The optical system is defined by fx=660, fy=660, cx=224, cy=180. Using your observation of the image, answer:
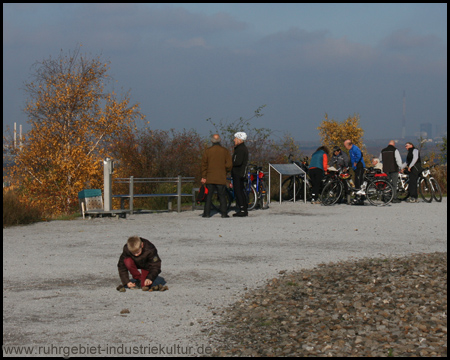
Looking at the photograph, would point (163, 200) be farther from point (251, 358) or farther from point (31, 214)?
point (251, 358)

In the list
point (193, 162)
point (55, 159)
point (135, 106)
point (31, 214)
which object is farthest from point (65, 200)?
point (31, 214)

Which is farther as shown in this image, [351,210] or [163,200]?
[163,200]

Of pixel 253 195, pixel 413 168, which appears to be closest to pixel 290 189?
pixel 253 195

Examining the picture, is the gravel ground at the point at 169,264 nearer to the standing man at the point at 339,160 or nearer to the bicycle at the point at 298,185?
the standing man at the point at 339,160

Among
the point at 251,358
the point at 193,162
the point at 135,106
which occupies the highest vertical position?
the point at 135,106

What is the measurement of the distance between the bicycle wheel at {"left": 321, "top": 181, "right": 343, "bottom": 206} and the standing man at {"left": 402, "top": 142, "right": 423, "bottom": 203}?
9.22 ft

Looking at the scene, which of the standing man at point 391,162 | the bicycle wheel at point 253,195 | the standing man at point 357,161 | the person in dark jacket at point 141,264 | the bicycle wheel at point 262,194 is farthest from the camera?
the standing man at point 391,162

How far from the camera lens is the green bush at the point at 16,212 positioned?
14.3m

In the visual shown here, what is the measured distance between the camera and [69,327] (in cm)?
592

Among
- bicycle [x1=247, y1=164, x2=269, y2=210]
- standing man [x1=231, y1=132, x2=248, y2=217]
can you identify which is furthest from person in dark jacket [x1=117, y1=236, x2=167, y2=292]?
bicycle [x1=247, y1=164, x2=269, y2=210]

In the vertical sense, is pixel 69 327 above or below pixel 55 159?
below

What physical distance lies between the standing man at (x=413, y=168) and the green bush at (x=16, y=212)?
11522 millimetres

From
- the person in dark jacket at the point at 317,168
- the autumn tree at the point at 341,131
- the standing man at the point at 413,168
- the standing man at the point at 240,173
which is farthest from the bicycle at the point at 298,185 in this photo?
the autumn tree at the point at 341,131

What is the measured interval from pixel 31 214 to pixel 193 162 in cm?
850
